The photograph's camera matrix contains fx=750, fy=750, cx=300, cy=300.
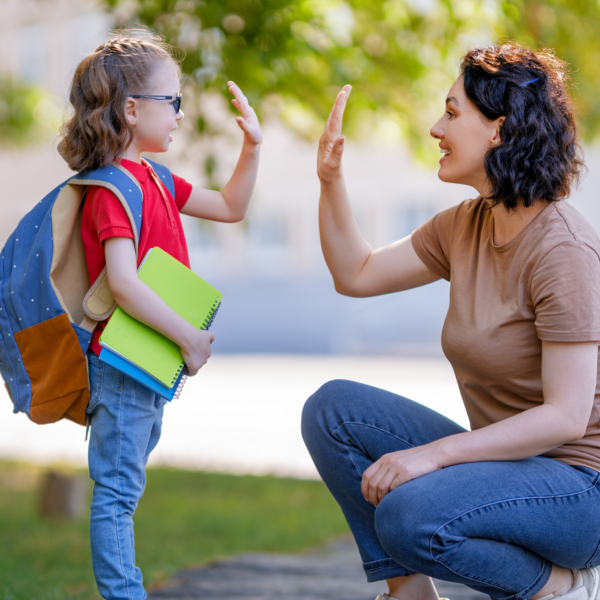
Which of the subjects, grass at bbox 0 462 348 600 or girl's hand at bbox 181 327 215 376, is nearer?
girl's hand at bbox 181 327 215 376

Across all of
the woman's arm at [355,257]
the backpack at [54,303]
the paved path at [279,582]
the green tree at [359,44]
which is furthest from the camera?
the green tree at [359,44]

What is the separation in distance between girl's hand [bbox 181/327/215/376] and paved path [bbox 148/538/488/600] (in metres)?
0.98

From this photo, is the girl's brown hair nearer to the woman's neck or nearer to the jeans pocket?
the jeans pocket

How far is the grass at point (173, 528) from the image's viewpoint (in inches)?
113

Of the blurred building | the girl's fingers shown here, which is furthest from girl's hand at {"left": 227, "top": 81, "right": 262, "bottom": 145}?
the blurred building

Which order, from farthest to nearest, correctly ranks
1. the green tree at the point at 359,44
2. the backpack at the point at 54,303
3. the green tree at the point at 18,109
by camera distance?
the green tree at the point at 18,109
the green tree at the point at 359,44
the backpack at the point at 54,303

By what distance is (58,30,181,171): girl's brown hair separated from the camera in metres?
1.81

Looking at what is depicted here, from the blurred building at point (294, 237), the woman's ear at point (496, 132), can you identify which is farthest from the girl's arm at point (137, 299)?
the blurred building at point (294, 237)

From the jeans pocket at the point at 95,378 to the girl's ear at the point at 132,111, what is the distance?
58 centimetres

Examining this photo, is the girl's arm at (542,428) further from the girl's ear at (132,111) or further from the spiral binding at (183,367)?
the girl's ear at (132,111)

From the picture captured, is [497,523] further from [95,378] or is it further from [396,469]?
[95,378]

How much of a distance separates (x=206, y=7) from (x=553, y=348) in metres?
2.11

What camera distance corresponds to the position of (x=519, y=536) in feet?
5.58

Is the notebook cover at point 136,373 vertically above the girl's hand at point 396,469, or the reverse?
the notebook cover at point 136,373
